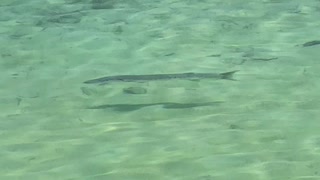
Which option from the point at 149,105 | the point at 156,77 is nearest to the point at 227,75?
the point at 156,77

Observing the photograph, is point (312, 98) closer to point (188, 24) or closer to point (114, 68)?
point (114, 68)

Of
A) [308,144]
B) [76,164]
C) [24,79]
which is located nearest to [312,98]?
[308,144]

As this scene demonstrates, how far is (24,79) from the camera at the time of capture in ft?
17.4

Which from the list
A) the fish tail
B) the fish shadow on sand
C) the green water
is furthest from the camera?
the fish tail

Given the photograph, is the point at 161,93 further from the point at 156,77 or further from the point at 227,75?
the point at 227,75

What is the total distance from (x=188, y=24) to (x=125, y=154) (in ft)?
9.35

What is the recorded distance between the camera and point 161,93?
492cm

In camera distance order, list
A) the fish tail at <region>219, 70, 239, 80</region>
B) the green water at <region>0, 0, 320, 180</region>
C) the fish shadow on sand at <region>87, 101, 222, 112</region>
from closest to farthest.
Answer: the green water at <region>0, 0, 320, 180</region> → the fish shadow on sand at <region>87, 101, 222, 112</region> → the fish tail at <region>219, 70, 239, 80</region>

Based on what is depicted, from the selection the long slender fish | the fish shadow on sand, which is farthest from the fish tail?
the fish shadow on sand

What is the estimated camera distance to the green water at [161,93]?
Answer: 386cm

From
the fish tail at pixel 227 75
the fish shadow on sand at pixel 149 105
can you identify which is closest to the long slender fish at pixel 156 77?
the fish tail at pixel 227 75

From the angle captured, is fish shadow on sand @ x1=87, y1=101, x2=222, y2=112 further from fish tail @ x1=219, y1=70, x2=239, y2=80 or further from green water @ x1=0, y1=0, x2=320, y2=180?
fish tail @ x1=219, y1=70, x2=239, y2=80

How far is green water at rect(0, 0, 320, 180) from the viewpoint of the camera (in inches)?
152

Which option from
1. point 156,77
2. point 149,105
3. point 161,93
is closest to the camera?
point 149,105
